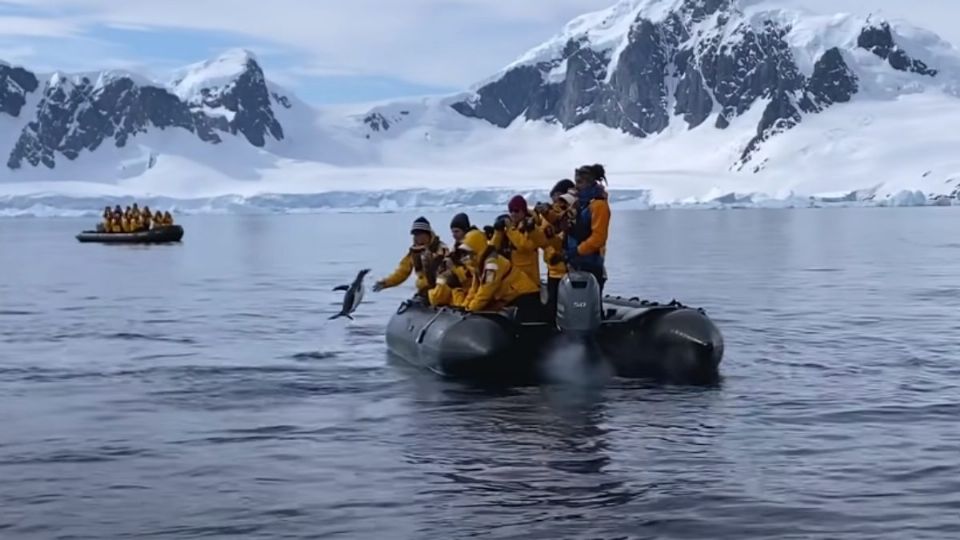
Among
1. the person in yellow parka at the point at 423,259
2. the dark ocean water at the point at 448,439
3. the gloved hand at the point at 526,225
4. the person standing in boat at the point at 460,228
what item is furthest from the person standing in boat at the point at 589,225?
the person in yellow parka at the point at 423,259

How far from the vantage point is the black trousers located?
19500 mm

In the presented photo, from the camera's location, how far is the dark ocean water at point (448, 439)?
39.2ft

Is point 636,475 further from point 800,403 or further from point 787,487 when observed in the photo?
point 800,403

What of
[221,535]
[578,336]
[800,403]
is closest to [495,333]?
[578,336]

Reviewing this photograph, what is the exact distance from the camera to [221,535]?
37.8ft

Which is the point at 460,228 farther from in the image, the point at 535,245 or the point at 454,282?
the point at 535,245

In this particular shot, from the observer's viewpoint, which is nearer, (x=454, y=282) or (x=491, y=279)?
(x=491, y=279)

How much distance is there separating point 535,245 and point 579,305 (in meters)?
1.18

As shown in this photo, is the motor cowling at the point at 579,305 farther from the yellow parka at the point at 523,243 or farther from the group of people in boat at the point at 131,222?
the group of people in boat at the point at 131,222

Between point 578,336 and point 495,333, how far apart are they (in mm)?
1058

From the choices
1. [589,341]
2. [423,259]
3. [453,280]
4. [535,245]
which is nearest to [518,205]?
[535,245]

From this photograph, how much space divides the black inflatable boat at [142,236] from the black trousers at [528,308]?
58223mm

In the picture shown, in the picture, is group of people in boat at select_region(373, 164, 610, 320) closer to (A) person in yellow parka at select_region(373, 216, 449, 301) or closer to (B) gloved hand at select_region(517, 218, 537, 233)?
(B) gloved hand at select_region(517, 218, 537, 233)

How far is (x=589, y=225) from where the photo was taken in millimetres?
19141
